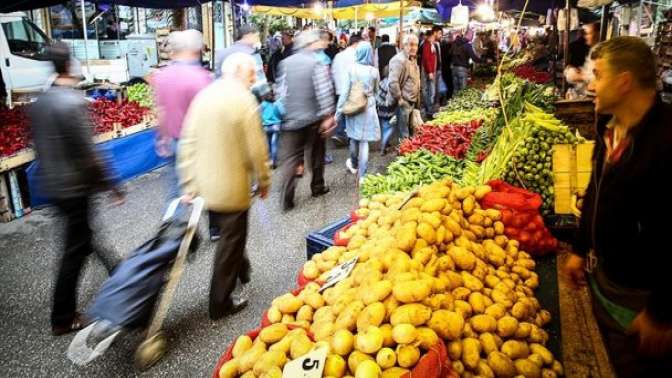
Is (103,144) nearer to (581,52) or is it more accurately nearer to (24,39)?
(581,52)

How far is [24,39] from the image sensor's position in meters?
13.6

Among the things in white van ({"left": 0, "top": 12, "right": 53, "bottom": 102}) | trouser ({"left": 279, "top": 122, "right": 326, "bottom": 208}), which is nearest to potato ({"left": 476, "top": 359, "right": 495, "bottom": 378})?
trouser ({"left": 279, "top": 122, "right": 326, "bottom": 208})

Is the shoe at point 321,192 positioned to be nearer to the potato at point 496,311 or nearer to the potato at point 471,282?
the potato at point 471,282

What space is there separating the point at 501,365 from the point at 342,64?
21.5ft

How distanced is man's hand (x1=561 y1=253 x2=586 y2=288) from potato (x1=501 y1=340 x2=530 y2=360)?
0.43 meters

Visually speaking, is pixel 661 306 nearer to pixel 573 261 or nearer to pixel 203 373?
pixel 573 261

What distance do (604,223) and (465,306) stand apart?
784 millimetres

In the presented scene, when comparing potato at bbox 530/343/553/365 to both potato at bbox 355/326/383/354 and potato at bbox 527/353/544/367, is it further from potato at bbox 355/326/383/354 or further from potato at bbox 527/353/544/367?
potato at bbox 355/326/383/354

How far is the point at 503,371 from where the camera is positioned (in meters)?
2.27

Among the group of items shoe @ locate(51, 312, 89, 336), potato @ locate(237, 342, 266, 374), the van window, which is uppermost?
the van window

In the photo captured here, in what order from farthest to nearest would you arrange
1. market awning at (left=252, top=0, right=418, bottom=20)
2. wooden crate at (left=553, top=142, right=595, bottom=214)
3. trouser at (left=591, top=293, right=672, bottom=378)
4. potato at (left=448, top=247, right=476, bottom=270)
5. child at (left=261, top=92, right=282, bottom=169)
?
1. market awning at (left=252, top=0, right=418, bottom=20)
2. child at (left=261, top=92, right=282, bottom=169)
3. wooden crate at (left=553, top=142, right=595, bottom=214)
4. potato at (left=448, top=247, right=476, bottom=270)
5. trouser at (left=591, top=293, right=672, bottom=378)

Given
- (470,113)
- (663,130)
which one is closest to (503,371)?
(663,130)

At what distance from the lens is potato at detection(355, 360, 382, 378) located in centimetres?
193

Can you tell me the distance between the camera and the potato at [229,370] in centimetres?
222
